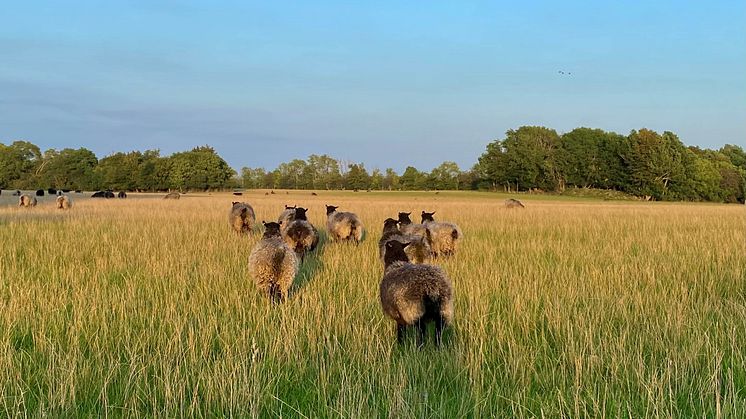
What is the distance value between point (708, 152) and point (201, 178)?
12392 cm

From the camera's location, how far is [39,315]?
5.37 metres

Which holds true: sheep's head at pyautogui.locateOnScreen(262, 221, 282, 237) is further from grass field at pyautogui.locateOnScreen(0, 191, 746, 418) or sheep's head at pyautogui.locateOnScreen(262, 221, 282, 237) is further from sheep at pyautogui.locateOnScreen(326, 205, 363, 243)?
sheep at pyautogui.locateOnScreen(326, 205, 363, 243)

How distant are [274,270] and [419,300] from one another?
2.80 metres

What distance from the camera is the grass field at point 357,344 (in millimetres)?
3279

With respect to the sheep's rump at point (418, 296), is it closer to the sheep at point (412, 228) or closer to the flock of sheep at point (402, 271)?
the flock of sheep at point (402, 271)

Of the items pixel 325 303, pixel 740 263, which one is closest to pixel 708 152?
pixel 740 263

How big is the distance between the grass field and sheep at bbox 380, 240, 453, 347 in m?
0.28

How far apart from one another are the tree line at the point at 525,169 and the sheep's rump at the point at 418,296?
318 ft

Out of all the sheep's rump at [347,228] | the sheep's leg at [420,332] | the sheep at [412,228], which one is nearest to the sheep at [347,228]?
the sheep's rump at [347,228]

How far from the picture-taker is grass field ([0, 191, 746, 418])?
3.28 meters

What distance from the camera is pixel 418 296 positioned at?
454cm

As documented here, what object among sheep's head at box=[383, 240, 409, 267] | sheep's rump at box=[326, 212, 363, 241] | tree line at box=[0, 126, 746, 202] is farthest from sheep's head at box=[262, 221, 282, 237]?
tree line at box=[0, 126, 746, 202]

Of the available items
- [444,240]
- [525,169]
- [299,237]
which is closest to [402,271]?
[299,237]

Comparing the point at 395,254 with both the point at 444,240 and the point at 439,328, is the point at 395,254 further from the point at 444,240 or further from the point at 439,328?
the point at 444,240
